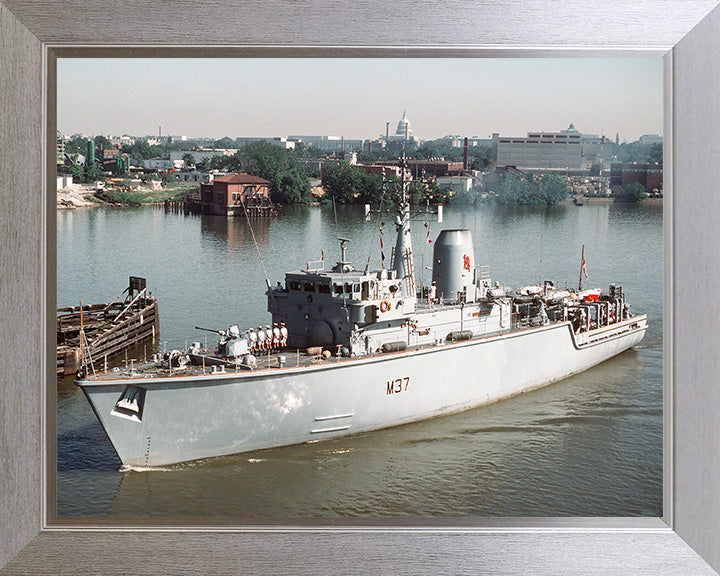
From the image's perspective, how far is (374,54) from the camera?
5.33 meters

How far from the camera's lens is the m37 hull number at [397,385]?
10414 mm

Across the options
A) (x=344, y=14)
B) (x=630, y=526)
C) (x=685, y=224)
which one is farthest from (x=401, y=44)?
(x=630, y=526)

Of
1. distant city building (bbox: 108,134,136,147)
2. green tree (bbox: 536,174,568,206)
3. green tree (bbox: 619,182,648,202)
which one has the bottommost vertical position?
green tree (bbox: 619,182,648,202)

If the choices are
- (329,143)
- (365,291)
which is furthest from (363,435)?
(329,143)

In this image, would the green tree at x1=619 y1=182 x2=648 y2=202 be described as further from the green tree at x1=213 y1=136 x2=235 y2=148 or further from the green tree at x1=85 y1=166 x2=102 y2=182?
the green tree at x1=85 y1=166 x2=102 y2=182

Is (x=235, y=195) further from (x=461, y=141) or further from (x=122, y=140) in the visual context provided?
(x=461, y=141)

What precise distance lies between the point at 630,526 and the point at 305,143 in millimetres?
4473

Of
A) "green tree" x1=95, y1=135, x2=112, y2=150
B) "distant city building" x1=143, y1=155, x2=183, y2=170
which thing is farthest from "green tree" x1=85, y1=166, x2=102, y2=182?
"distant city building" x1=143, y1=155, x2=183, y2=170

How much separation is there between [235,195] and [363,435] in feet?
11.4

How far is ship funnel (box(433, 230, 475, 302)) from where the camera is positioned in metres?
12.6

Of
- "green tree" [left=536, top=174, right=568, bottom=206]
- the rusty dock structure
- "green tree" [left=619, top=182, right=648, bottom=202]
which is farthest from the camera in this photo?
the rusty dock structure

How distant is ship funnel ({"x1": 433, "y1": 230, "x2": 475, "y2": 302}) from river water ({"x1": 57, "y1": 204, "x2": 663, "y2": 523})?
1.79m

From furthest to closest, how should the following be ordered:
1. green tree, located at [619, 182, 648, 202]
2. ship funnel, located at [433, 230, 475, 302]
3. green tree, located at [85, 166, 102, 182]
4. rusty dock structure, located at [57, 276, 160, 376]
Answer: ship funnel, located at [433, 230, 475, 302] < rusty dock structure, located at [57, 276, 160, 376] < green tree, located at [85, 166, 102, 182] < green tree, located at [619, 182, 648, 202]

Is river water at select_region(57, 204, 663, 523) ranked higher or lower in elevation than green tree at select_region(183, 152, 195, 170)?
lower
